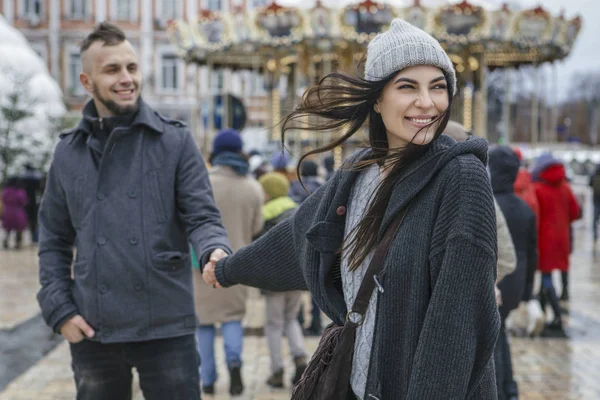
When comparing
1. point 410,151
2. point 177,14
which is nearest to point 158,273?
point 410,151

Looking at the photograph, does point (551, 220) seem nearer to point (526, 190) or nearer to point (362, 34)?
point (526, 190)

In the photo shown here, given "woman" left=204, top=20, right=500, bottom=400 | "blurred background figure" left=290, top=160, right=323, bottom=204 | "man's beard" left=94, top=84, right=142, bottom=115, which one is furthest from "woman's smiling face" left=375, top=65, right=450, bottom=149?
"blurred background figure" left=290, top=160, right=323, bottom=204

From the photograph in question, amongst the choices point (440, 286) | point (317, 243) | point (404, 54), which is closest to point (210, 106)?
point (317, 243)

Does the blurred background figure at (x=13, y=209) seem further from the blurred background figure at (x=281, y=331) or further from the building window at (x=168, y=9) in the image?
the building window at (x=168, y=9)

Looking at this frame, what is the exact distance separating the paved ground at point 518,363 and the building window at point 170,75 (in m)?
32.9

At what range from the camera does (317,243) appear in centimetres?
227

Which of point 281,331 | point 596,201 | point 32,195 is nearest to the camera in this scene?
point 281,331

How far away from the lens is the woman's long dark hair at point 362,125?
213cm

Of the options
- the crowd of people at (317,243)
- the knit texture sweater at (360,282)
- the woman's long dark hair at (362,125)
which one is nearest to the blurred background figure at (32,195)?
the crowd of people at (317,243)

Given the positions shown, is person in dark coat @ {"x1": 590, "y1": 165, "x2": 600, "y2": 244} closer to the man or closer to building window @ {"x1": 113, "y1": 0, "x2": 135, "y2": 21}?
the man

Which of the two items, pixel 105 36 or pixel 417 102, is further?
pixel 105 36

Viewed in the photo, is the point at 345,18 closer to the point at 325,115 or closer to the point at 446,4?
the point at 446,4

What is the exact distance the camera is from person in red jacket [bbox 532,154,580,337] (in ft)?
26.1

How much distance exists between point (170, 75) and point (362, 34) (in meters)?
28.5
